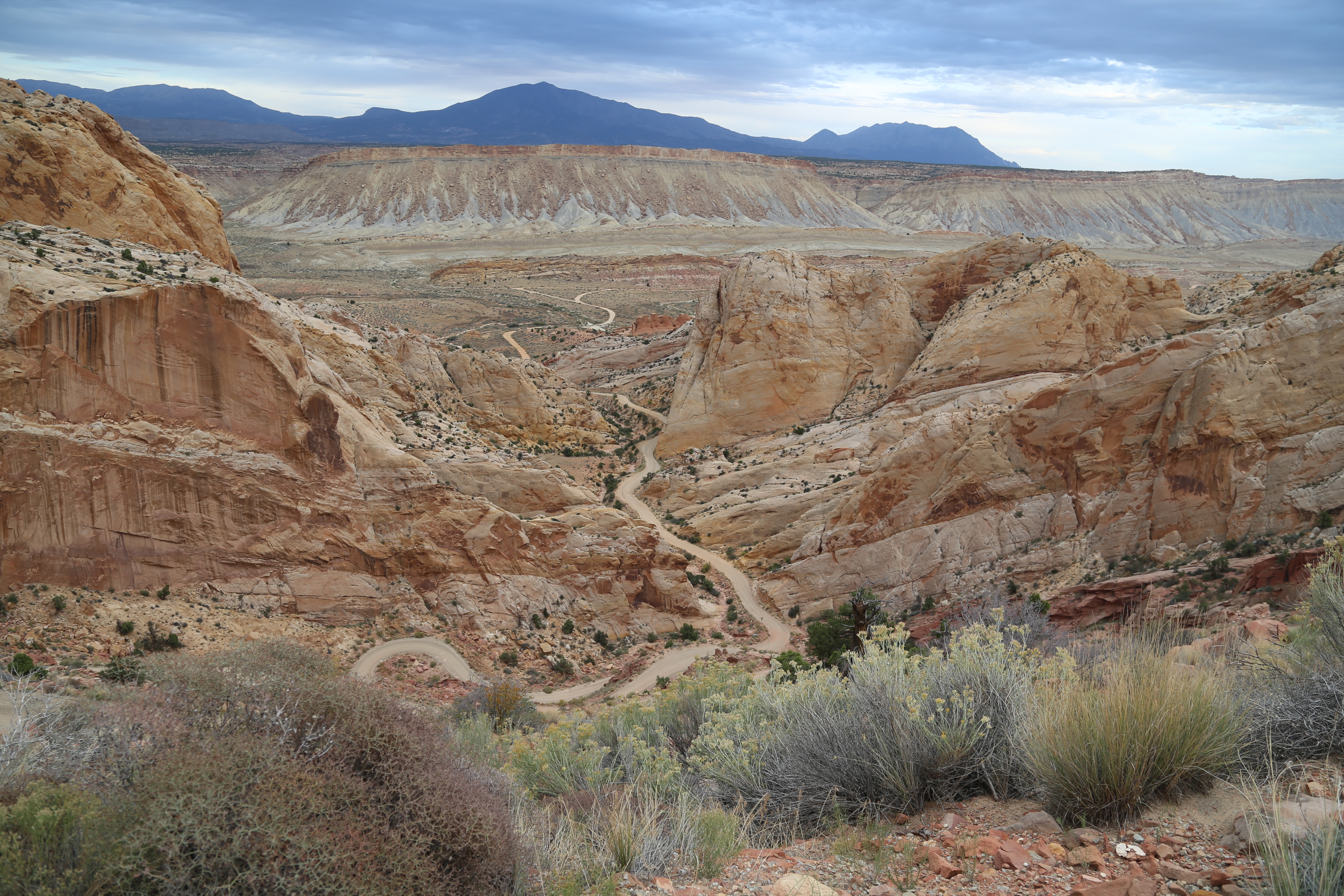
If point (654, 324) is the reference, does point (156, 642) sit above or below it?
below

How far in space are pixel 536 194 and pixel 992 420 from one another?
158963mm

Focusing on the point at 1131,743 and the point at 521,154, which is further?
the point at 521,154

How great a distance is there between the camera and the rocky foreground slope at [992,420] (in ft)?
65.5

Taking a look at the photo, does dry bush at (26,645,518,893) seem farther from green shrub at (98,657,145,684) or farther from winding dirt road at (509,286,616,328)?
winding dirt road at (509,286,616,328)

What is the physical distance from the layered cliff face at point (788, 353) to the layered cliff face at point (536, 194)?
11619 centimetres

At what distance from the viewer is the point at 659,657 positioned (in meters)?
24.6

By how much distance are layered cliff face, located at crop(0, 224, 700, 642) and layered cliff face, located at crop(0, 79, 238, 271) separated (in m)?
2.02

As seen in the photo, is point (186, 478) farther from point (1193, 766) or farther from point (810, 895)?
point (1193, 766)

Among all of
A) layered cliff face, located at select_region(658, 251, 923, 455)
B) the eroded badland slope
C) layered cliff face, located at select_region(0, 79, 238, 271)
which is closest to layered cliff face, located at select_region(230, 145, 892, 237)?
layered cliff face, located at select_region(658, 251, 923, 455)

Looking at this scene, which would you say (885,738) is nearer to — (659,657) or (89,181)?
(659,657)

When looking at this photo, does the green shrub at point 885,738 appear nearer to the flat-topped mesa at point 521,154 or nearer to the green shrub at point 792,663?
the green shrub at point 792,663

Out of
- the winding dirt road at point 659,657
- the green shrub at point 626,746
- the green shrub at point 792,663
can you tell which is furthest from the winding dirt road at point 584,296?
the green shrub at point 626,746

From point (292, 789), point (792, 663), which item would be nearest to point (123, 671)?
point (292, 789)

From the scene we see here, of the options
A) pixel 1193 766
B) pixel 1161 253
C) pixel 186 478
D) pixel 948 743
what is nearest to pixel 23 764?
pixel 948 743
